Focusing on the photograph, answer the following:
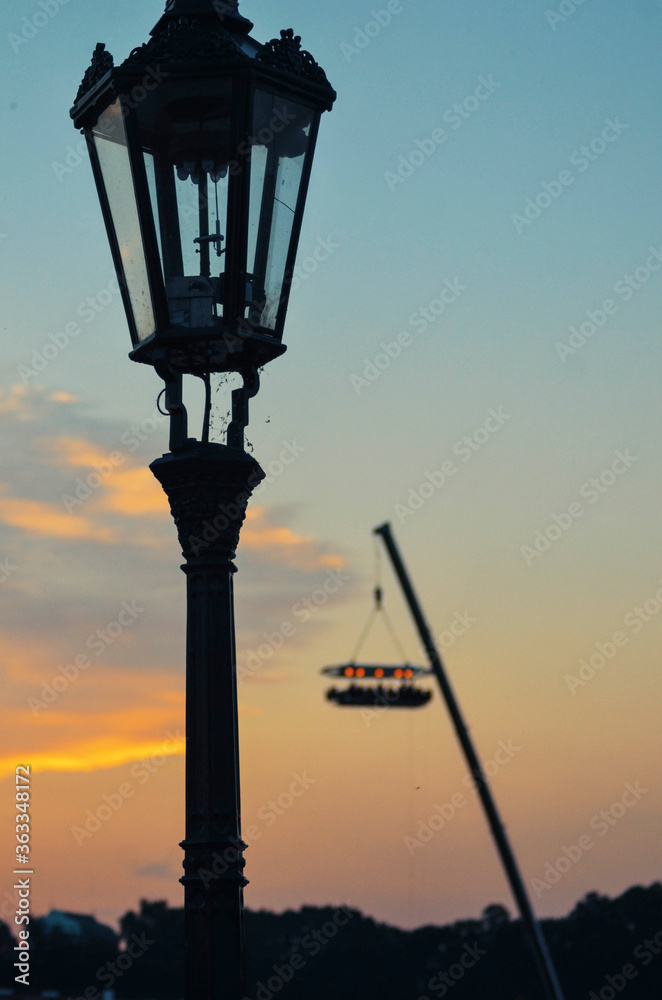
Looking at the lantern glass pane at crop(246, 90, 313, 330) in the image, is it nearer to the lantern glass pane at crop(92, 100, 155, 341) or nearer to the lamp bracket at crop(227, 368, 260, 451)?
the lamp bracket at crop(227, 368, 260, 451)

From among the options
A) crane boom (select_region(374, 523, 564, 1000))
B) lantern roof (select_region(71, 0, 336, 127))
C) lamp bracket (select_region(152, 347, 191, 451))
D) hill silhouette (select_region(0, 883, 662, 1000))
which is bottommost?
crane boom (select_region(374, 523, 564, 1000))

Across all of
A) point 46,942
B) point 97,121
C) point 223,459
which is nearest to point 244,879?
point 223,459

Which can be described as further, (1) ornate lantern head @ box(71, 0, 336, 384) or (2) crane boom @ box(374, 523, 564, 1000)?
(1) ornate lantern head @ box(71, 0, 336, 384)

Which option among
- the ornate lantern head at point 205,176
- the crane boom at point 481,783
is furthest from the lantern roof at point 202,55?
the crane boom at point 481,783

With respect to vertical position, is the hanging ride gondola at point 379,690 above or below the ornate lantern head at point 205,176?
below

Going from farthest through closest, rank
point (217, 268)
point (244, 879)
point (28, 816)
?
point (28, 816)
point (217, 268)
point (244, 879)

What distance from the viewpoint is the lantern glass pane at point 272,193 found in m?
10.9

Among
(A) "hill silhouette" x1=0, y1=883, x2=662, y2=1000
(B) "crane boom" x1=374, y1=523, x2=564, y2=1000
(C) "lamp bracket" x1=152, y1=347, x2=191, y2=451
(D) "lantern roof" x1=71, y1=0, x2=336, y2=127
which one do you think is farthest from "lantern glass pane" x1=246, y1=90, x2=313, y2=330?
(A) "hill silhouette" x1=0, y1=883, x2=662, y2=1000

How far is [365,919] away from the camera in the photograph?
3631 centimetres

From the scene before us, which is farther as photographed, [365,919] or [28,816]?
[365,919]

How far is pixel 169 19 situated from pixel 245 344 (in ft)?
7.61

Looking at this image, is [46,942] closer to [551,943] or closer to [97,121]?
[551,943]

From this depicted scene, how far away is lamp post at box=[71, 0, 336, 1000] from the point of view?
10.6 metres

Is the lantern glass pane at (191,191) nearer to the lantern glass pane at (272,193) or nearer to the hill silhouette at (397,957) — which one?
the lantern glass pane at (272,193)
